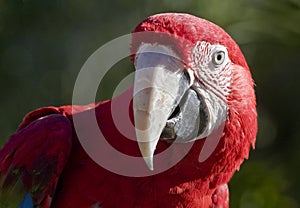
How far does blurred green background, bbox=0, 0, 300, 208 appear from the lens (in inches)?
120

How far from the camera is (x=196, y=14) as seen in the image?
10.4 feet

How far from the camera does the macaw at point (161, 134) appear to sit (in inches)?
66.0

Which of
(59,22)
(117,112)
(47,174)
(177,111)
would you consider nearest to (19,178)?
(47,174)

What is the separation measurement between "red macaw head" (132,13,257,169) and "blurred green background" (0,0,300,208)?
1.20 meters

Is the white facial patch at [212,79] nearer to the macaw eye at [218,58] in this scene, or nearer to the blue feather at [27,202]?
the macaw eye at [218,58]

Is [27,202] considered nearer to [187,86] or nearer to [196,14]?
[187,86]

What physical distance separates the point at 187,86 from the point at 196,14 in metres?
1.51

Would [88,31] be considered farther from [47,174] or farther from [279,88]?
[47,174]

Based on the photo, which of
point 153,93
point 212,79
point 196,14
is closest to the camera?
point 153,93

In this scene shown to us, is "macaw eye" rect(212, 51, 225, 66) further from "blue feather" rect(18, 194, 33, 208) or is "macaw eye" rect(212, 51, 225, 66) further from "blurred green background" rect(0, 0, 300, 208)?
"blurred green background" rect(0, 0, 300, 208)

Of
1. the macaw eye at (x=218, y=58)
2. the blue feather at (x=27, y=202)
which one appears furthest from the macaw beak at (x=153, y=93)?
the blue feather at (x=27, y=202)

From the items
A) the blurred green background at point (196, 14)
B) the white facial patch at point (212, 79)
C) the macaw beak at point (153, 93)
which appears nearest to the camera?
the macaw beak at point (153, 93)

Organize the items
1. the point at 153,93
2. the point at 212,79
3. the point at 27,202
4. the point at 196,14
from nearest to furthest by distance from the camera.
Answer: the point at 153,93
the point at 212,79
the point at 27,202
the point at 196,14

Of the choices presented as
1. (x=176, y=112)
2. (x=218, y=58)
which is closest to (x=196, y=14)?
(x=218, y=58)
